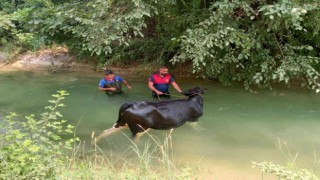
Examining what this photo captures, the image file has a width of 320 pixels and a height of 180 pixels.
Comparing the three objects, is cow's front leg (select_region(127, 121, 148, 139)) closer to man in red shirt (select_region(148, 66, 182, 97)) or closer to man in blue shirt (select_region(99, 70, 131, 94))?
man in red shirt (select_region(148, 66, 182, 97))

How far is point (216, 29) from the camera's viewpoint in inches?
291

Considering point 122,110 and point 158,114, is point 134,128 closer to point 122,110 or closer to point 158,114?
point 122,110

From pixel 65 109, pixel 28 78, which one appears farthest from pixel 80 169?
pixel 28 78

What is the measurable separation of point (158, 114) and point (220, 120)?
1.92 m

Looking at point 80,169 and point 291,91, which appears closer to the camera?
point 80,169

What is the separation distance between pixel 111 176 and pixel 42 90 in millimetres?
7892

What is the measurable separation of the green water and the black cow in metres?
0.31

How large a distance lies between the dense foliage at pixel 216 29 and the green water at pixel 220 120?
58 centimetres

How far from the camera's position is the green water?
6.02 m

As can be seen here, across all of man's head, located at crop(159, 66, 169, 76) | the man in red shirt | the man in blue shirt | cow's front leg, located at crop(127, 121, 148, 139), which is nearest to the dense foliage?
man's head, located at crop(159, 66, 169, 76)

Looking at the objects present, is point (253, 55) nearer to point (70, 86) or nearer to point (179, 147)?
point (179, 147)

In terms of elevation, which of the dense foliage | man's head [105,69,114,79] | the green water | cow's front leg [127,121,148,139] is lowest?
the green water

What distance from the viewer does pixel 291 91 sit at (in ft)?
31.7

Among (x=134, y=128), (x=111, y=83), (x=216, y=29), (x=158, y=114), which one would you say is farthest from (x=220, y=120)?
(x=111, y=83)
